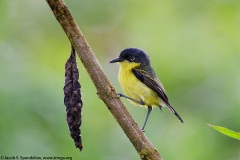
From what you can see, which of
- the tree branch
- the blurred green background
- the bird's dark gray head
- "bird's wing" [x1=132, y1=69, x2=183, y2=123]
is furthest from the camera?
the bird's dark gray head

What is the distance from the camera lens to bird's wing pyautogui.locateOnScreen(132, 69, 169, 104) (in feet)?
10.3

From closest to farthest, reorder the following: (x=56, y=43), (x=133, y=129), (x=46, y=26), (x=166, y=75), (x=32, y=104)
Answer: (x=133, y=129) < (x=32, y=104) < (x=166, y=75) < (x=56, y=43) < (x=46, y=26)

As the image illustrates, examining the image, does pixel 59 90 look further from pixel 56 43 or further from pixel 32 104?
pixel 56 43

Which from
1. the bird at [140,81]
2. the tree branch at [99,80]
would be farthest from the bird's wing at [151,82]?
the tree branch at [99,80]

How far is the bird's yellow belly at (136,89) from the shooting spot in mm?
3207

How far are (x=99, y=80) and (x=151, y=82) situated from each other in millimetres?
2091

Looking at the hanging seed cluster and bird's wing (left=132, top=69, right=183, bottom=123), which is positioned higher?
the hanging seed cluster

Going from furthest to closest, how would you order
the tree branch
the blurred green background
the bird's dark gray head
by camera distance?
the bird's dark gray head, the blurred green background, the tree branch

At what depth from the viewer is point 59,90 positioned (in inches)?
108

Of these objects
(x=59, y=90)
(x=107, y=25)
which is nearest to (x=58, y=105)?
(x=59, y=90)

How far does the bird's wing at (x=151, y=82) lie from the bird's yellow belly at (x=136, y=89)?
3 cm

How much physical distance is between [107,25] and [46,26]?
2.08 ft

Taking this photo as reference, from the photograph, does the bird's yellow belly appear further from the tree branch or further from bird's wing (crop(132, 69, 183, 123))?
the tree branch

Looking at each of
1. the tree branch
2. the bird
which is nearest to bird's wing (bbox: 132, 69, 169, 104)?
the bird
